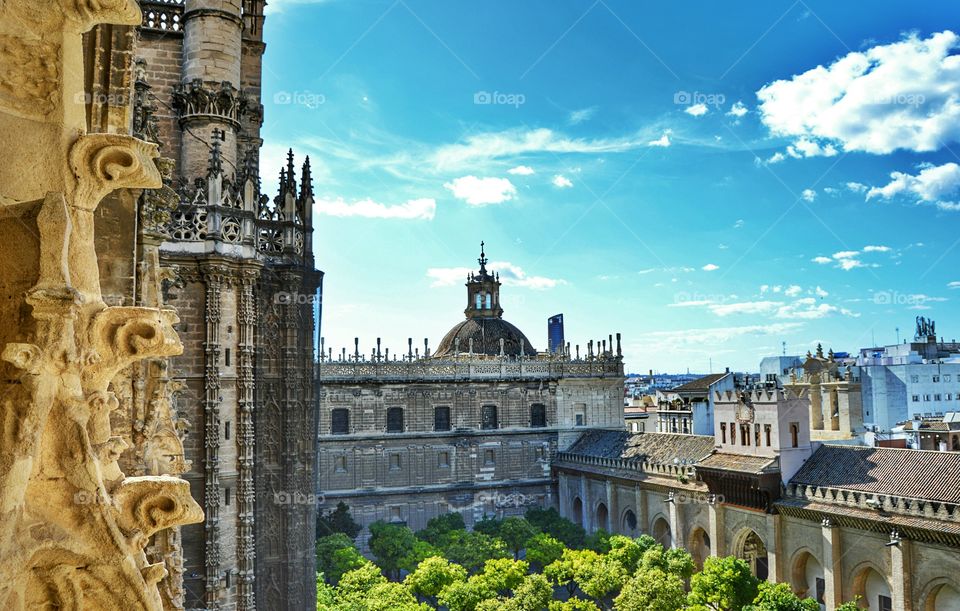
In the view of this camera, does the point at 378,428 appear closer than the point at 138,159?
No

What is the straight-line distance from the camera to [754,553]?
3853cm

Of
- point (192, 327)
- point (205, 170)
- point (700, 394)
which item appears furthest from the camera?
point (700, 394)

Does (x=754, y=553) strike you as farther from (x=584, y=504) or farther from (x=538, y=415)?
(x=538, y=415)

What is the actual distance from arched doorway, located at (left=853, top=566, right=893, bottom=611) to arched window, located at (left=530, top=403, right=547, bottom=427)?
28.4 m

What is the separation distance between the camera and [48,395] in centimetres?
289

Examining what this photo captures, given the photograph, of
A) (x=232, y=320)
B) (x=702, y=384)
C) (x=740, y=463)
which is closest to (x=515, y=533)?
(x=740, y=463)

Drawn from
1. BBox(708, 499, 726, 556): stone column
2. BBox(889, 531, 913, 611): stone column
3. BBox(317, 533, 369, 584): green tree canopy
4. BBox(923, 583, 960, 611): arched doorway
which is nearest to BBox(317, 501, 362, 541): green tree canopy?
BBox(317, 533, 369, 584): green tree canopy

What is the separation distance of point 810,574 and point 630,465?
14.2 metres

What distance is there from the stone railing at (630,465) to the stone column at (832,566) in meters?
9.68

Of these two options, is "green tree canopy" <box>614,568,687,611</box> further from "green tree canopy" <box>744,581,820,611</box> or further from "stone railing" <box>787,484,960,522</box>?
"stone railing" <box>787,484,960,522</box>

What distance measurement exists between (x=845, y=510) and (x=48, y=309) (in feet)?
114

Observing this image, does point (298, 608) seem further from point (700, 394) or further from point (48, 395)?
point (700, 394)

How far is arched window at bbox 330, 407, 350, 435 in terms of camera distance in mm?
51125

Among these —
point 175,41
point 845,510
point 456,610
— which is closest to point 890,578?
point 845,510
